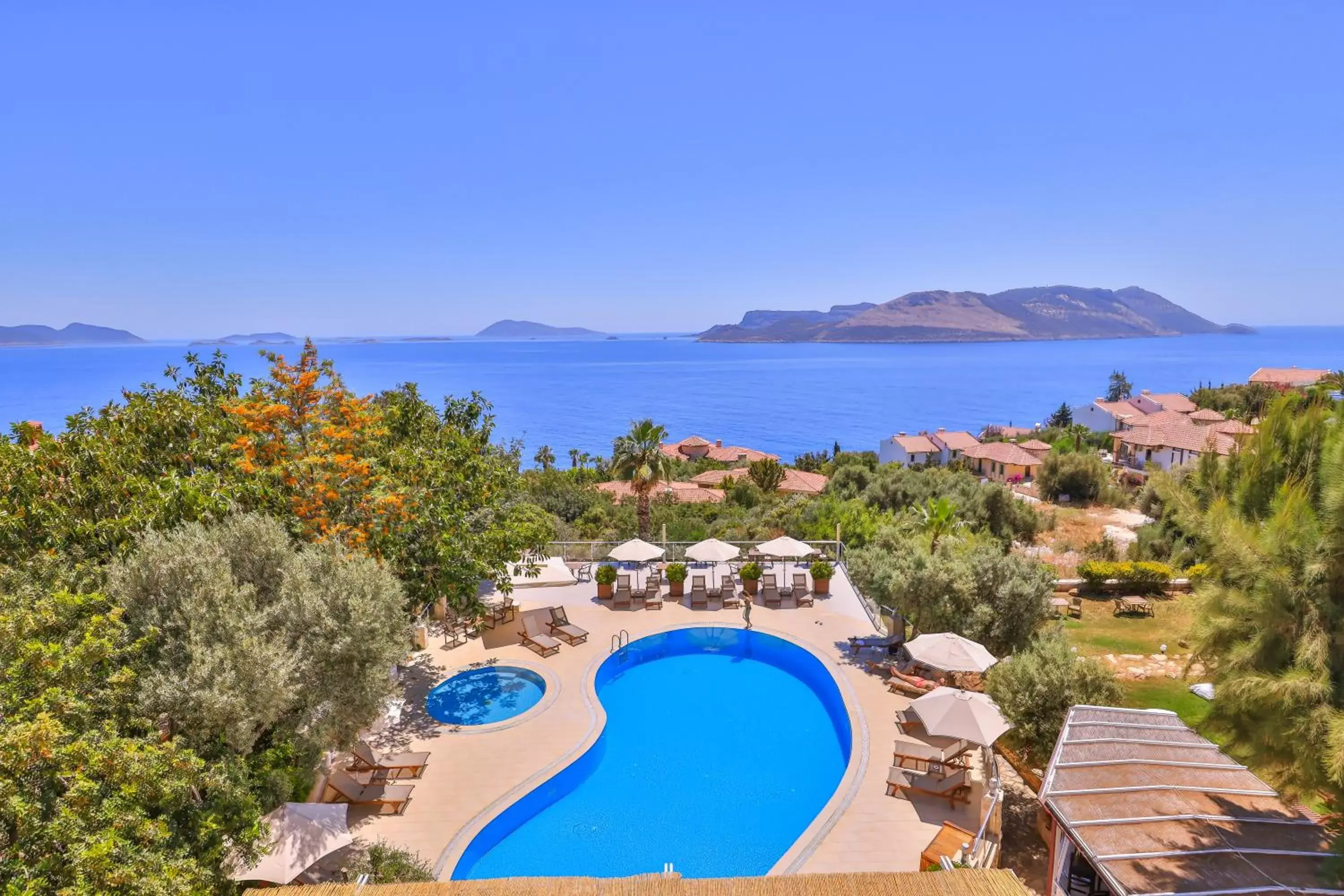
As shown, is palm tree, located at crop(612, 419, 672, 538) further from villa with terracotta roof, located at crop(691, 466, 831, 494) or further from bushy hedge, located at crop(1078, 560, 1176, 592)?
villa with terracotta roof, located at crop(691, 466, 831, 494)

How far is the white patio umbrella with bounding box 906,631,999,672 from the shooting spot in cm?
1242

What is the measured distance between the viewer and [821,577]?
19.8 m

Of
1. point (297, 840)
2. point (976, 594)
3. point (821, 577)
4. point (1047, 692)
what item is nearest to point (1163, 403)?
point (821, 577)

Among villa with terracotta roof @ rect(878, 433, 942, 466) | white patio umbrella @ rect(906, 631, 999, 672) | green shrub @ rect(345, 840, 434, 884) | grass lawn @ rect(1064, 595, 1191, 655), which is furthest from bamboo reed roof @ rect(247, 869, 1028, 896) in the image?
villa with terracotta roof @ rect(878, 433, 942, 466)

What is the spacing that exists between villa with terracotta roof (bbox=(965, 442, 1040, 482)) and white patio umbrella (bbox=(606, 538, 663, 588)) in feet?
124

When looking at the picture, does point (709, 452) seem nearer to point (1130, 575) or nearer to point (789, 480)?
point (789, 480)

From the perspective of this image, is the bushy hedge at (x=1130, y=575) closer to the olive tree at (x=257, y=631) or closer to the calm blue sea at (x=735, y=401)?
the olive tree at (x=257, y=631)

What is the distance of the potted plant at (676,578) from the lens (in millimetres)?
19500

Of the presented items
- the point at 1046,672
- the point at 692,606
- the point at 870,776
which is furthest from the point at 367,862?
the point at 692,606

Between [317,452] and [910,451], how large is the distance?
178 ft

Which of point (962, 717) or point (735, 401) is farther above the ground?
point (962, 717)

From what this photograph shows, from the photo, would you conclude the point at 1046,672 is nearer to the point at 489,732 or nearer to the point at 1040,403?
the point at 489,732

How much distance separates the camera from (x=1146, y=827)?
24.0 feet

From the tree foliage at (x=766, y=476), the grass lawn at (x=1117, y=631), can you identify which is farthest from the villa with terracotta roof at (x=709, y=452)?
the grass lawn at (x=1117, y=631)
